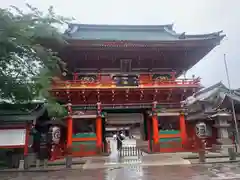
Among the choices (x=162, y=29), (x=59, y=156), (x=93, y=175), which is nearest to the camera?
(x=93, y=175)

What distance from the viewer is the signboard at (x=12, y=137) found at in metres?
12.4

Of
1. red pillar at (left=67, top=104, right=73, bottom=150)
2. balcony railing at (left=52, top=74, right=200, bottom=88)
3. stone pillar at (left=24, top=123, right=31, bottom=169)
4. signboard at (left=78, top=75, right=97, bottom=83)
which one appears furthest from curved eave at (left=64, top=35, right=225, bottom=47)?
stone pillar at (left=24, top=123, right=31, bottom=169)

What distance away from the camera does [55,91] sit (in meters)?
16.1

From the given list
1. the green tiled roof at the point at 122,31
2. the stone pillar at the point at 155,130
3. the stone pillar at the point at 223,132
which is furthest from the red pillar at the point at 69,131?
the stone pillar at the point at 223,132

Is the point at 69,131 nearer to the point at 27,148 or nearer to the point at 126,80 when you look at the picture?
the point at 27,148

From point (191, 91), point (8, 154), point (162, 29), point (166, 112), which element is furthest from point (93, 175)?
point (162, 29)

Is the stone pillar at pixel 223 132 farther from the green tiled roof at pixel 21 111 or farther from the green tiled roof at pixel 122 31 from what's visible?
the green tiled roof at pixel 21 111

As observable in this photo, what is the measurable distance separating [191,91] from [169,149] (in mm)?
5049

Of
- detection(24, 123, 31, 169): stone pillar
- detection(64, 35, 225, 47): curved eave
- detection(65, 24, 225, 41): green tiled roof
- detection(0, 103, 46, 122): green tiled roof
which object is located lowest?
detection(24, 123, 31, 169): stone pillar

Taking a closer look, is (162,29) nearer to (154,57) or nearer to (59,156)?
(154,57)

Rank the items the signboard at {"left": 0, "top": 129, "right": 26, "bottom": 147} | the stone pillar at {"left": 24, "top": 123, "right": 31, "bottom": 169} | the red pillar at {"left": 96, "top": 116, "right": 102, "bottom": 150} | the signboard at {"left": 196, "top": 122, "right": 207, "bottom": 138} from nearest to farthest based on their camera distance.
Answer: the stone pillar at {"left": 24, "top": 123, "right": 31, "bottom": 169} < the signboard at {"left": 0, "top": 129, "right": 26, "bottom": 147} < the signboard at {"left": 196, "top": 122, "right": 207, "bottom": 138} < the red pillar at {"left": 96, "top": 116, "right": 102, "bottom": 150}

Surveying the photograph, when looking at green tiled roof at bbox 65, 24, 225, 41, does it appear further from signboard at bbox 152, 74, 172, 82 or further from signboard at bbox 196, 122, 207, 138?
signboard at bbox 196, 122, 207, 138

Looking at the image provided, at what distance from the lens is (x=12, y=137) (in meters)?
12.6

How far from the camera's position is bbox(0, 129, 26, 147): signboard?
488 inches
